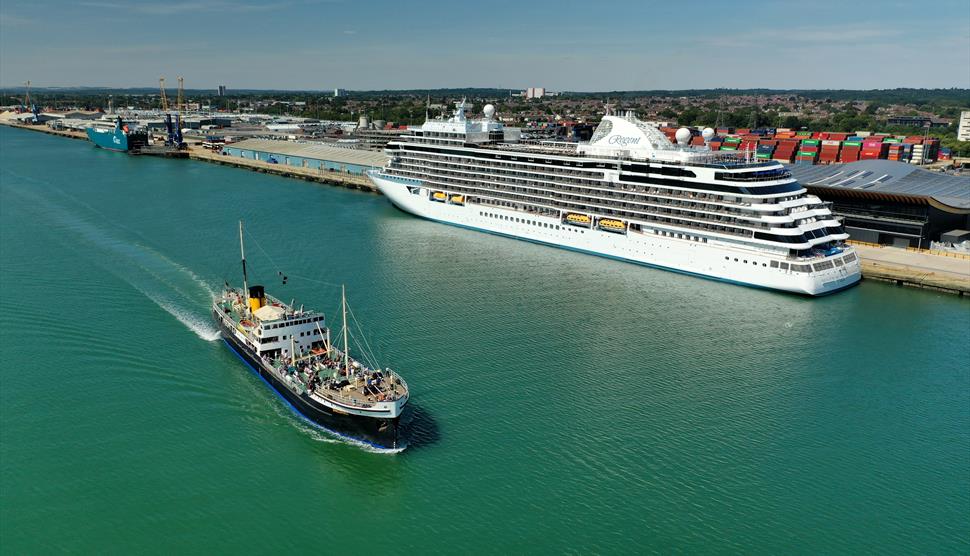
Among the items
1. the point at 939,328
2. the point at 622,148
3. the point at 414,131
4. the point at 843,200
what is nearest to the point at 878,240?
the point at 843,200

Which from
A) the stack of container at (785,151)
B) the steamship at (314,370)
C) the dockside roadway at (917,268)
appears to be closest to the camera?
the steamship at (314,370)

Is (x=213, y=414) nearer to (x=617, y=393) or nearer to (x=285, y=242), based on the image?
(x=617, y=393)

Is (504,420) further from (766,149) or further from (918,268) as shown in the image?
(766,149)

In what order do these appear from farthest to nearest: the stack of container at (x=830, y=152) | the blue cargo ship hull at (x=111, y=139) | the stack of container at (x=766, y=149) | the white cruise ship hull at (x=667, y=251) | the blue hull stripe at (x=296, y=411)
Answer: the blue cargo ship hull at (x=111, y=139) < the stack of container at (x=766, y=149) < the stack of container at (x=830, y=152) < the white cruise ship hull at (x=667, y=251) < the blue hull stripe at (x=296, y=411)

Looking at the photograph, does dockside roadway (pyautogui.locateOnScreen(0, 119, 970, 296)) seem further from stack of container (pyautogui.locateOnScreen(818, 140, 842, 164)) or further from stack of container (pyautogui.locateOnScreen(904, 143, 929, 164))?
stack of container (pyautogui.locateOnScreen(904, 143, 929, 164))

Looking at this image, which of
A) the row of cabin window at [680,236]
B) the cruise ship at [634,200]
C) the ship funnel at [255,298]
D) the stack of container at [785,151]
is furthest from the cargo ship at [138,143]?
the stack of container at [785,151]

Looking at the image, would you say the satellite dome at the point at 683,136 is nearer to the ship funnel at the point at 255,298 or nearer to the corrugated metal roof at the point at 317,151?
the ship funnel at the point at 255,298

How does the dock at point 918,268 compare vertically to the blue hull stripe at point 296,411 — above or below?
above
